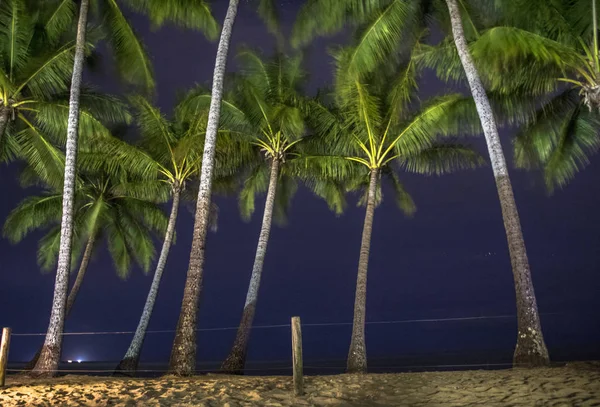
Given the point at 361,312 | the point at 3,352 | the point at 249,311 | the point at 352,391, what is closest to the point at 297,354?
the point at 352,391

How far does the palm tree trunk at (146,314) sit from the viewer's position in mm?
16500

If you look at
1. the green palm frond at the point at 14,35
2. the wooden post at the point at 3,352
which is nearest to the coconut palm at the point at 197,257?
the wooden post at the point at 3,352

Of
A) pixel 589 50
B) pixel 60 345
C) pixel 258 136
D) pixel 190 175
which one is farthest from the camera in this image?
pixel 190 175

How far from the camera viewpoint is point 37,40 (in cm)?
1523

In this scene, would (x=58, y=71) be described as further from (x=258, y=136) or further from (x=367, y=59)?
(x=367, y=59)

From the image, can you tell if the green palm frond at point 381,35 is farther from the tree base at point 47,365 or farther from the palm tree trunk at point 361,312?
the tree base at point 47,365

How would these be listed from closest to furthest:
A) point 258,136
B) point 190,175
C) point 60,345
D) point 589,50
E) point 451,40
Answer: point 60,345
point 589,50
point 451,40
point 258,136
point 190,175

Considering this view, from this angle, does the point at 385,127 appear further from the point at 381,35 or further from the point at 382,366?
the point at 382,366

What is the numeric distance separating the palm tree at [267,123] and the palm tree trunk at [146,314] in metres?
3.29

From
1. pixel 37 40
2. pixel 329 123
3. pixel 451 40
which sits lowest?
pixel 329 123

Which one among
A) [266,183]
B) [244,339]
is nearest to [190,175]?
[266,183]

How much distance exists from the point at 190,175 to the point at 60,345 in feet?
30.9

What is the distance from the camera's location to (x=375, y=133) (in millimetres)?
16344

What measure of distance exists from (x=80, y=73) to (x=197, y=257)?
5.87m
